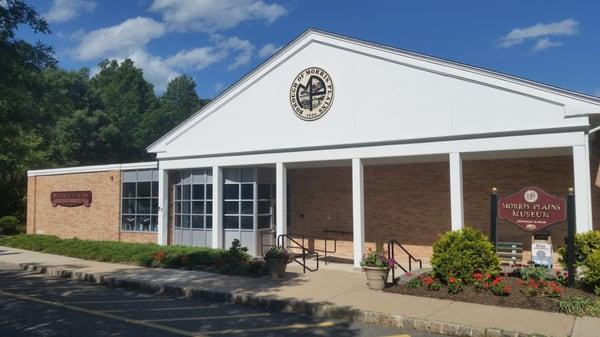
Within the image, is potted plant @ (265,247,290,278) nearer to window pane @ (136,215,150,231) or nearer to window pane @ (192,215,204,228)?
window pane @ (192,215,204,228)

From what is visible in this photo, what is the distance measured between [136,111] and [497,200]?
58.9m

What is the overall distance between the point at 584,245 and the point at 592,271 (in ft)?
2.63

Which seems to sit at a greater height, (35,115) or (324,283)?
(35,115)

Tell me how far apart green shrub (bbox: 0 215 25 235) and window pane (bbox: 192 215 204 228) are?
49.1 feet

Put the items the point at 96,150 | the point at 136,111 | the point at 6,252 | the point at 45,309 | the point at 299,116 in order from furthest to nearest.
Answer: the point at 136,111 < the point at 96,150 < the point at 6,252 < the point at 299,116 < the point at 45,309

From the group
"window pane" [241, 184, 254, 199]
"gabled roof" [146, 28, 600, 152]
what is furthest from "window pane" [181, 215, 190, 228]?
"gabled roof" [146, 28, 600, 152]

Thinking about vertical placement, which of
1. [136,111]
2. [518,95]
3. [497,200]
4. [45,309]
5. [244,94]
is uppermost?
[136,111]

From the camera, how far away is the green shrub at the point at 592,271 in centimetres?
938

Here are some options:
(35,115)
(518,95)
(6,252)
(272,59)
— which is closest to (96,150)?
(6,252)

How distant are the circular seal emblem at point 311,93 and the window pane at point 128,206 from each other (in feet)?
30.8

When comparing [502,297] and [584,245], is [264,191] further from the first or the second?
[584,245]

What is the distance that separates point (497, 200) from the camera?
36.9ft

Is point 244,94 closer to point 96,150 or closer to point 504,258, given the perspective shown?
point 504,258

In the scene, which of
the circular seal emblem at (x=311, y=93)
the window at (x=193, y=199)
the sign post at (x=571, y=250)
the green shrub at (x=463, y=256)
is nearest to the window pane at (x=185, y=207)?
the window at (x=193, y=199)
